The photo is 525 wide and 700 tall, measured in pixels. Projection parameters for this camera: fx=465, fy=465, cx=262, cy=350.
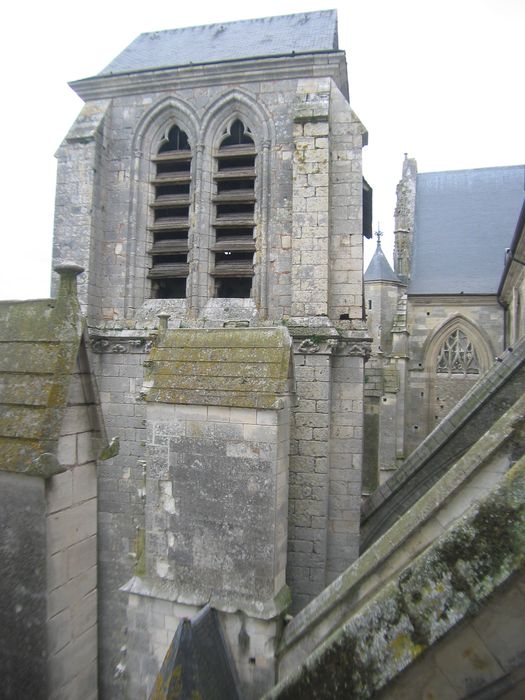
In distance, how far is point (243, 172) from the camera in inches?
292

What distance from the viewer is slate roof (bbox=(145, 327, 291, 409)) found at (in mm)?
4719

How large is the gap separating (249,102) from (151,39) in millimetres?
3554

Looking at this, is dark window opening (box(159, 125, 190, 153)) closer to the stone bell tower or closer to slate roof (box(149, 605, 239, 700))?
the stone bell tower

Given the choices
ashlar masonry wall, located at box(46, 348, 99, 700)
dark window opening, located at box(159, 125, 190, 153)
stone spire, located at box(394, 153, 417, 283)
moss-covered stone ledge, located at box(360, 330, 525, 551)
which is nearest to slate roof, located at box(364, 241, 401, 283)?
stone spire, located at box(394, 153, 417, 283)

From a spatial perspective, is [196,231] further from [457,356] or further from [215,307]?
[457,356]

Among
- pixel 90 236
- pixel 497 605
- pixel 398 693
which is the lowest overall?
pixel 398 693

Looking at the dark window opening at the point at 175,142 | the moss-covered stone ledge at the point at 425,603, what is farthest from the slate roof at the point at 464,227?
the moss-covered stone ledge at the point at 425,603

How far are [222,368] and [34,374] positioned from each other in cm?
255

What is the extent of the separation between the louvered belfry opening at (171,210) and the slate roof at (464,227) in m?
11.3

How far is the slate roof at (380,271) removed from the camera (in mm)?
17125

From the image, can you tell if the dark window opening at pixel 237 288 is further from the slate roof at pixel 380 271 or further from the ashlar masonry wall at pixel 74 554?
the slate roof at pixel 380 271

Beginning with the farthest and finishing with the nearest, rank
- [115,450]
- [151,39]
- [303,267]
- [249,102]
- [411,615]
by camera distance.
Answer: [151,39]
[249,102]
[303,267]
[115,450]
[411,615]

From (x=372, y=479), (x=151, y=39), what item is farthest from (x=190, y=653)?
A: (x=151, y=39)

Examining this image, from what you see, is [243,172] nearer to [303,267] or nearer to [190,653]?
[303,267]
